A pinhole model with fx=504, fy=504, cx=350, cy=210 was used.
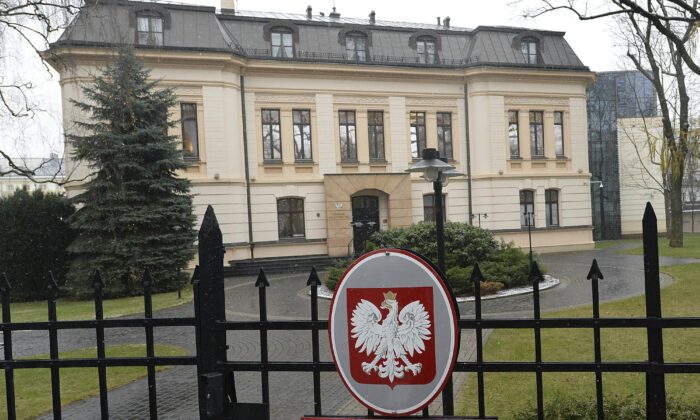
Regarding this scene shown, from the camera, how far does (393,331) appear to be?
2818 mm

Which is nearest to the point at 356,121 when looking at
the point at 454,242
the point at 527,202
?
the point at 527,202

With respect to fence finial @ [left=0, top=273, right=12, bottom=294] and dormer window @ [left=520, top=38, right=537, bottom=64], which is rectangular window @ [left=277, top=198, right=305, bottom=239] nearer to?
dormer window @ [left=520, top=38, right=537, bottom=64]

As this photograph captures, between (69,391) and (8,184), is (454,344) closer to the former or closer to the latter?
(69,391)

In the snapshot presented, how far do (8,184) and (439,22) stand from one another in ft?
265

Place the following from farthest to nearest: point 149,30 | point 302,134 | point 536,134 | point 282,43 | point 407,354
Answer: point 536,134 < point 302,134 < point 282,43 < point 149,30 < point 407,354

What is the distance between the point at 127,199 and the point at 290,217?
8908mm

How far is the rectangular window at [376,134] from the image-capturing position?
87.5 feet

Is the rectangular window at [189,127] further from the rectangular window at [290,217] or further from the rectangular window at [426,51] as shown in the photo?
the rectangular window at [426,51]

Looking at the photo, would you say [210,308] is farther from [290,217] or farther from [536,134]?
[536,134]

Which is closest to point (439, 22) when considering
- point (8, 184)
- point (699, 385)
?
point (699, 385)

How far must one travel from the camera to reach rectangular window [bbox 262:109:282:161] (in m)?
25.1

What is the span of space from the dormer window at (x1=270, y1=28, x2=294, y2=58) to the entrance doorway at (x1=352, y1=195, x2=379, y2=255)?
8.13m

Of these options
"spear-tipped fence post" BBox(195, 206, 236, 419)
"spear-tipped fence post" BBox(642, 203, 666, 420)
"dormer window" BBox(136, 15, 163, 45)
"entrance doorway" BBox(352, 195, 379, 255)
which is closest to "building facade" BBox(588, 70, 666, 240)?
"entrance doorway" BBox(352, 195, 379, 255)

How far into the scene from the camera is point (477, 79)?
27203 millimetres
